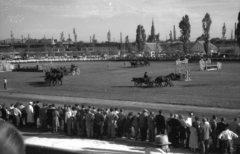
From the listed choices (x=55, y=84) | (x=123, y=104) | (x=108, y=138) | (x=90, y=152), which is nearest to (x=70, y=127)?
(x=108, y=138)

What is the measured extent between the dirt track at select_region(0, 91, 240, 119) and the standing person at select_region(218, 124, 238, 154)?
5085 millimetres

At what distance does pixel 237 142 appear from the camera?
34.2ft

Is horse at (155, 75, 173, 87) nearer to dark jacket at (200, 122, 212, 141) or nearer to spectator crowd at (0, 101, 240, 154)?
spectator crowd at (0, 101, 240, 154)

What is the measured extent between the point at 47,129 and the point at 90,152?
4.95 meters

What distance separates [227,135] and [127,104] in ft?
32.5

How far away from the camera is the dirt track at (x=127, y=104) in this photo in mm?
16453

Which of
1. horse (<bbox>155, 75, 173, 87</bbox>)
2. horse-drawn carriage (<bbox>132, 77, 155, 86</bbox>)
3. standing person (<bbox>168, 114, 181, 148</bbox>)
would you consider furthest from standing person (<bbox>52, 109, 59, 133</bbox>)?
horse-drawn carriage (<bbox>132, 77, 155, 86</bbox>)

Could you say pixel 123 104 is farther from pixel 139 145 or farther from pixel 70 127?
pixel 139 145

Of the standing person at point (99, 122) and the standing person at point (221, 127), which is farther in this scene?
the standing person at point (99, 122)

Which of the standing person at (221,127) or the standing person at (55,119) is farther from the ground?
the standing person at (221,127)

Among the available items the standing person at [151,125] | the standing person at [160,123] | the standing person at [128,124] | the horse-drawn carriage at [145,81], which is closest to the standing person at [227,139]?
the standing person at [160,123]

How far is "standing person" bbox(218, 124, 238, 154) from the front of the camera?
33.9 feet

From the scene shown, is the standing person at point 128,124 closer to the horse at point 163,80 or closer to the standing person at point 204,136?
the standing person at point 204,136

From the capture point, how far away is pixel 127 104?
64.4 ft
